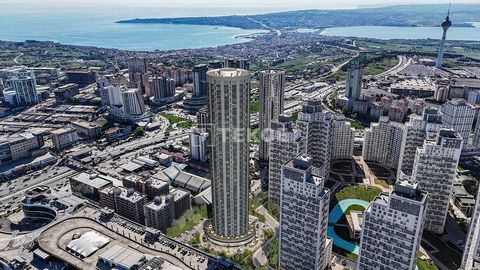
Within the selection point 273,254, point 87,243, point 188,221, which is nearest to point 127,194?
point 188,221

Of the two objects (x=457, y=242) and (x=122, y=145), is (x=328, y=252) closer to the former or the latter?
(x=457, y=242)

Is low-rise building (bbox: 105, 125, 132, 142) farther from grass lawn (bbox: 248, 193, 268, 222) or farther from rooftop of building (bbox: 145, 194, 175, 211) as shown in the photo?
grass lawn (bbox: 248, 193, 268, 222)

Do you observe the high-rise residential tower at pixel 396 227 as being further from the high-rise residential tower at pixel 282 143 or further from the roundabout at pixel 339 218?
the high-rise residential tower at pixel 282 143

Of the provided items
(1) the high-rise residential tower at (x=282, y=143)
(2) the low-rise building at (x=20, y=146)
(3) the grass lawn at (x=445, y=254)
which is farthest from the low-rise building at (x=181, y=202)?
(2) the low-rise building at (x=20, y=146)

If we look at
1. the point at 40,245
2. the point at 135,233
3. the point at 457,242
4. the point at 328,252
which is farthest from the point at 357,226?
the point at 40,245

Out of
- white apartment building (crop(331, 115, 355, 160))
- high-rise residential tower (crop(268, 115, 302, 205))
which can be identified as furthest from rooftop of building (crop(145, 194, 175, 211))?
white apartment building (crop(331, 115, 355, 160))

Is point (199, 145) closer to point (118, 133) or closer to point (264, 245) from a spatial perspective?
point (118, 133)
